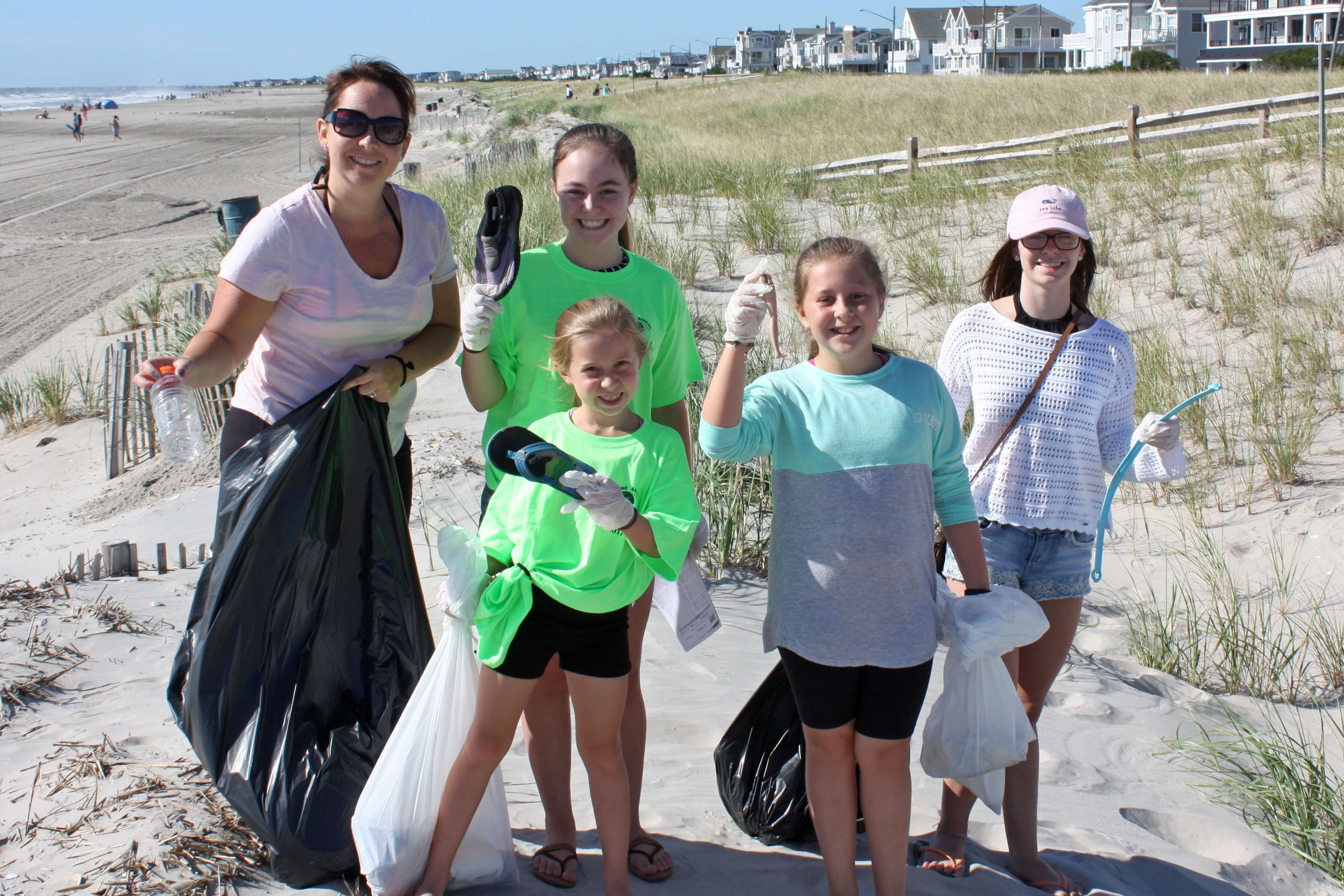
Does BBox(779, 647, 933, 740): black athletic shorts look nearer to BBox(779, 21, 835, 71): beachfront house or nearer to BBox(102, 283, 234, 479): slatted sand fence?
BBox(102, 283, 234, 479): slatted sand fence

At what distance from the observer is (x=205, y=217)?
20.1m

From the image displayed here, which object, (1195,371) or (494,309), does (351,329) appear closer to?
(494,309)

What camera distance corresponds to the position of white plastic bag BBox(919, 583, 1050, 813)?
212 cm

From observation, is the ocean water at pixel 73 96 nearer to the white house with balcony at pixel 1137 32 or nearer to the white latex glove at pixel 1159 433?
the white house with balcony at pixel 1137 32

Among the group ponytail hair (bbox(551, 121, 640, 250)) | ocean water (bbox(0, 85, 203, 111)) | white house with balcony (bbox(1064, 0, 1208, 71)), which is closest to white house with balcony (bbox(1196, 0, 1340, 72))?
white house with balcony (bbox(1064, 0, 1208, 71))

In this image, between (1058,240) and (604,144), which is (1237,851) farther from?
(604,144)

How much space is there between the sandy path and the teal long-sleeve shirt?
34.8 feet

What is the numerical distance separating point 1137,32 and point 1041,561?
256 ft

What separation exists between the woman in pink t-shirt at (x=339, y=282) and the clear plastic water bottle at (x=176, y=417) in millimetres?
84

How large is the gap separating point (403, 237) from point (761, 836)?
5.57ft

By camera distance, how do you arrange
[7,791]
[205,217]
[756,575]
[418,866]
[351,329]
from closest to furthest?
[418,866] < [351,329] < [7,791] < [756,575] < [205,217]

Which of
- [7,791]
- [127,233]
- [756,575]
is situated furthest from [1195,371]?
[127,233]

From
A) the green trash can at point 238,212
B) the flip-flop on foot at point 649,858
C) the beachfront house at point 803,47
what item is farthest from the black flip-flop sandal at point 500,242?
the beachfront house at point 803,47

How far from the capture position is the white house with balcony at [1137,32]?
2559 inches
